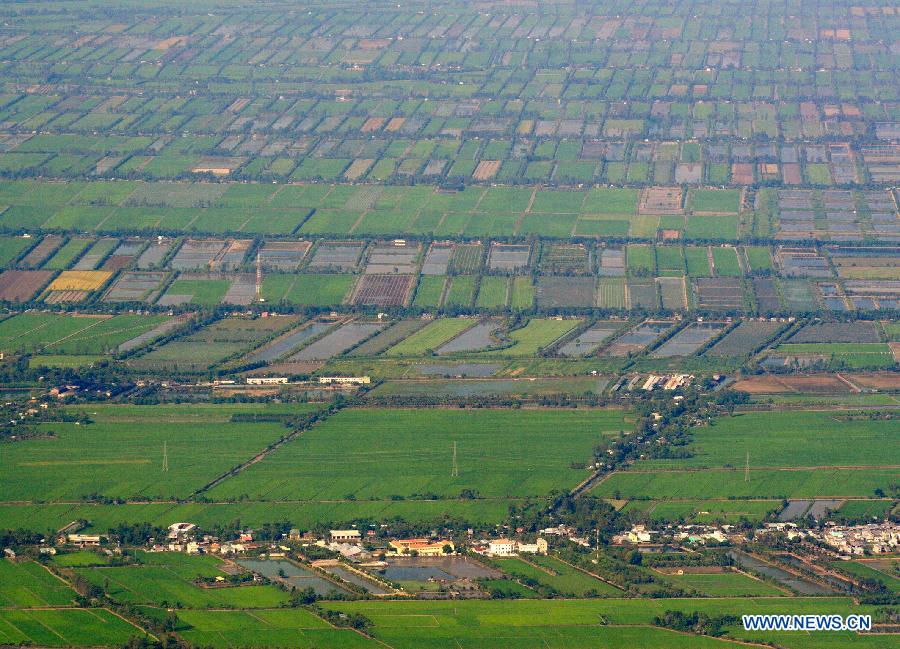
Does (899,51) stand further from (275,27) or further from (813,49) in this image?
(275,27)

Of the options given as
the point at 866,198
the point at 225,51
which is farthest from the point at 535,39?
the point at 866,198

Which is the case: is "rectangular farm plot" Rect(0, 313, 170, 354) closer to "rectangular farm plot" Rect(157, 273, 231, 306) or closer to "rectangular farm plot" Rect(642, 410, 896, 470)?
"rectangular farm plot" Rect(157, 273, 231, 306)

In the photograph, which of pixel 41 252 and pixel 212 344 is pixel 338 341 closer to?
pixel 212 344

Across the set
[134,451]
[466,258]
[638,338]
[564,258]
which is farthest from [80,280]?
[638,338]

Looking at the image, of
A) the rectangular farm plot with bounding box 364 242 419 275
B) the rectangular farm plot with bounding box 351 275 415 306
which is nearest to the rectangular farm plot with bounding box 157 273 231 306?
the rectangular farm plot with bounding box 351 275 415 306

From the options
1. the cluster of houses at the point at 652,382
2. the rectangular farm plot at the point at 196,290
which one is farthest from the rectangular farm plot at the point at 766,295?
the rectangular farm plot at the point at 196,290
